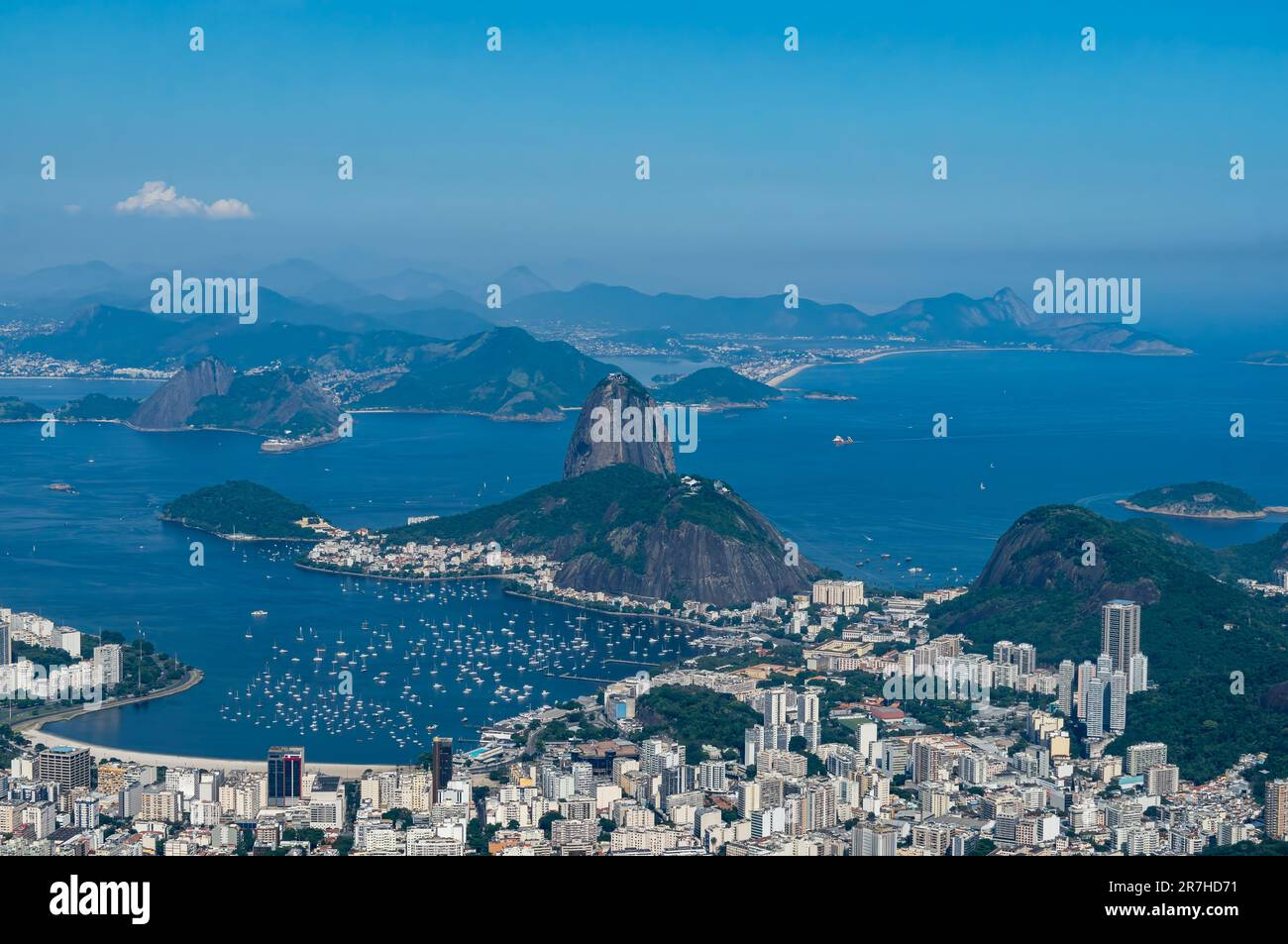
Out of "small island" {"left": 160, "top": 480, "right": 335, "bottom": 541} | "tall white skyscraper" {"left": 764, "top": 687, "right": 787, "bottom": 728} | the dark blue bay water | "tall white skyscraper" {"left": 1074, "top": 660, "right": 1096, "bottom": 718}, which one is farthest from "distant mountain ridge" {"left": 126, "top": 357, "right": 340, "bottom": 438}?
"tall white skyscraper" {"left": 1074, "top": 660, "right": 1096, "bottom": 718}

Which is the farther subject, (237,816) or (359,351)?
(359,351)

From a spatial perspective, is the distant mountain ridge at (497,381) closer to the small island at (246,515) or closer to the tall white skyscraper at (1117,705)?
the small island at (246,515)

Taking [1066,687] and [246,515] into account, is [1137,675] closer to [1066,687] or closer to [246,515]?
[1066,687]

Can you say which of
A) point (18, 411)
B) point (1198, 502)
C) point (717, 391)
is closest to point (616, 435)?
point (1198, 502)

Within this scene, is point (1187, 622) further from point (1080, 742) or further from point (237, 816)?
point (237, 816)
